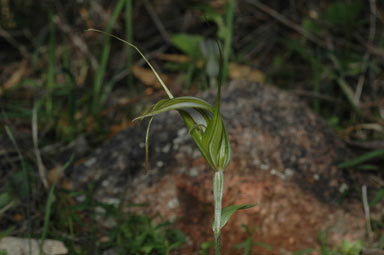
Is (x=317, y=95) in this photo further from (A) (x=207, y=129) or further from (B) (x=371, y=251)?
(A) (x=207, y=129)

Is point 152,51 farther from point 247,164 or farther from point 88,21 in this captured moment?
point 247,164

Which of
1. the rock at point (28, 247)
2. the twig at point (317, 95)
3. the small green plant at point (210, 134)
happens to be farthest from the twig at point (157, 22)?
the small green plant at point (210, 134)

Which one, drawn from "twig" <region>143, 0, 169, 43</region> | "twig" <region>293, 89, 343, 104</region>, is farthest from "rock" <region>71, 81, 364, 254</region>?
A: "twig" <region>143, 0, 169, 43</region>

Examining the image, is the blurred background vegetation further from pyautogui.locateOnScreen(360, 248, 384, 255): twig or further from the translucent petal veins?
the translucent petal veins

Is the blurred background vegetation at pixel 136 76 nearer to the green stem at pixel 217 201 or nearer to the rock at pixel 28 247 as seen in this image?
the rock at pixel 28 247

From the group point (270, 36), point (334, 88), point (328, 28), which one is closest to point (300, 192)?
point (334, 88)

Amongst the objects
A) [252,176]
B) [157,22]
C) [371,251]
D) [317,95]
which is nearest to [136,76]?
[157,22]

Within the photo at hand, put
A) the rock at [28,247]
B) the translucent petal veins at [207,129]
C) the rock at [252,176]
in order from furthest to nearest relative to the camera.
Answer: the rock at [252,176] < the rock at [28,247] < the translucent petal veins at [207,129]
